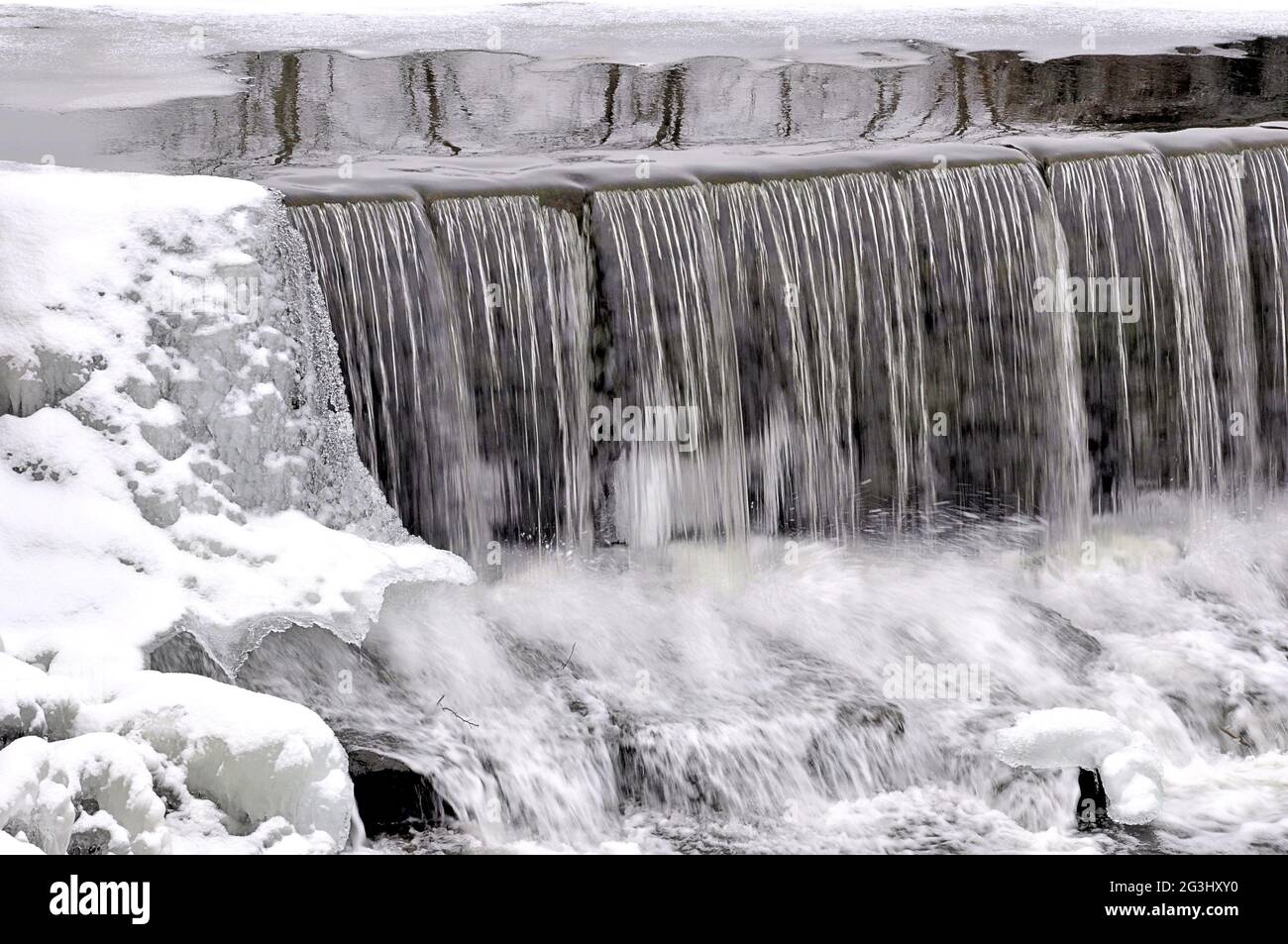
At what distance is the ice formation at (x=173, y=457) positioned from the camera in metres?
5.77

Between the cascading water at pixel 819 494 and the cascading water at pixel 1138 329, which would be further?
the cascading water at pixel 1138 329

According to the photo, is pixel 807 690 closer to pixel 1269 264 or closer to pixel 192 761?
pixel 192 761

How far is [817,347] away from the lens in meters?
7.97

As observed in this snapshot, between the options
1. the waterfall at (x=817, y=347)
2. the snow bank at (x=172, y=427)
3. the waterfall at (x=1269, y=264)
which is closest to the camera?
the snow bank at (x=172, y=427)

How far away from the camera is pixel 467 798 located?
6.08 meters

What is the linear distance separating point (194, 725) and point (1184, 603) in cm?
486

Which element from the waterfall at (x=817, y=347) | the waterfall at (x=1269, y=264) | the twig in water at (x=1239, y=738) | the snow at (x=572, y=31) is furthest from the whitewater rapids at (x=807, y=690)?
the snow at (x=572, y=31)

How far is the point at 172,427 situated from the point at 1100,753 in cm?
368

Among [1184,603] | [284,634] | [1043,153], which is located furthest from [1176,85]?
[284,634]

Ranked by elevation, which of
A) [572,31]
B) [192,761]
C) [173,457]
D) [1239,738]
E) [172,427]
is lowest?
[1239,738]

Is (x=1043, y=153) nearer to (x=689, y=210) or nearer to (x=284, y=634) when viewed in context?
(x=689, y=210)

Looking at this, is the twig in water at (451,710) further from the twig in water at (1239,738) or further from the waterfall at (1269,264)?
the waterfall at (1269,264)

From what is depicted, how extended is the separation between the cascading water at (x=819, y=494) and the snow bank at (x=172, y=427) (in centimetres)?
34

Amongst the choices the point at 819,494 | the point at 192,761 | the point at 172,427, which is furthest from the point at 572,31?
the point at 192,761
